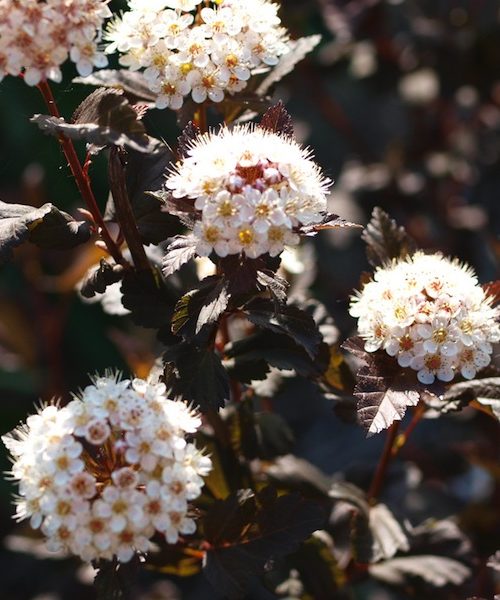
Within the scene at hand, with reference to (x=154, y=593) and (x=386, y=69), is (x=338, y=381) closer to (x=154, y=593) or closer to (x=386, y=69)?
(x=154, y=593)

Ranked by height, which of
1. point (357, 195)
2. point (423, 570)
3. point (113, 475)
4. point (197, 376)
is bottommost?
point (423, 570)

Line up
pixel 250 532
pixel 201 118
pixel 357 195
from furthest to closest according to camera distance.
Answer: pixel 357 195 → pixel 201 118 → pixel 250 532

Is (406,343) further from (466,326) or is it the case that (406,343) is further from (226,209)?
(226,209)

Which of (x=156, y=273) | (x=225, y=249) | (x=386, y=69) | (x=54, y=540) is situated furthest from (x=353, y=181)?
(x=54, y=540)

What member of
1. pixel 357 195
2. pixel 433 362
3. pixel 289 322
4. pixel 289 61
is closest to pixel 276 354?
pixel 289 322

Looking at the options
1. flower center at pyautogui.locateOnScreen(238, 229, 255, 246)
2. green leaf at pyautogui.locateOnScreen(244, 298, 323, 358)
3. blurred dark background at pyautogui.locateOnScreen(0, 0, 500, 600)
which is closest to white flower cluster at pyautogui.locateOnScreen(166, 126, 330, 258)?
flower center at pyautogui.locateOnScreen(238, 229, 255, 246)

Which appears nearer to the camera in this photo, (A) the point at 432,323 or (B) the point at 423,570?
(A) the point at 432,323
